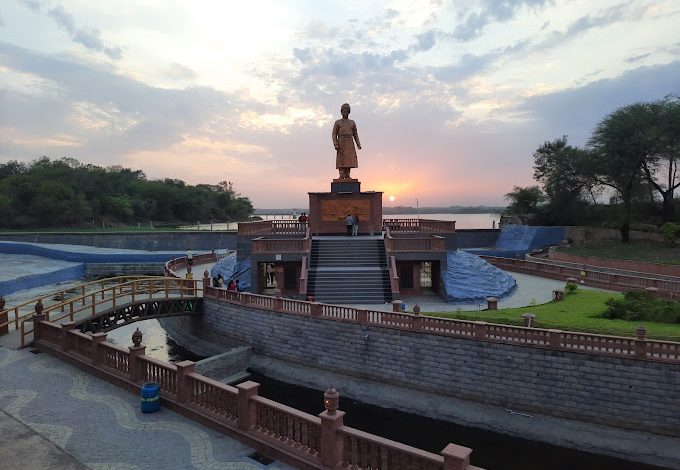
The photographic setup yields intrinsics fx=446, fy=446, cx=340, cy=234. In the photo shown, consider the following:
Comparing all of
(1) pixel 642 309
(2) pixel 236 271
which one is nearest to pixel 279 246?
(2) pixel 236 271

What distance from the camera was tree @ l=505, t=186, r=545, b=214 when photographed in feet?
181

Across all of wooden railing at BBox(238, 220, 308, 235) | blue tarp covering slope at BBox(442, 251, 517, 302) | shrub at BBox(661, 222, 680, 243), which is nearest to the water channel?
blue tarp covering slope at BBox(442, 251, 517, 302)

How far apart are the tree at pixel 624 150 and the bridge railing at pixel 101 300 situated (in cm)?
3551

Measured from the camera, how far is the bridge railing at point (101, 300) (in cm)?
1696

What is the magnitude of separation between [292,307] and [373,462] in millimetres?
12179

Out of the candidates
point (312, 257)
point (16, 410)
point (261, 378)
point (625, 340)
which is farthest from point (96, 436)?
point (312, 257)

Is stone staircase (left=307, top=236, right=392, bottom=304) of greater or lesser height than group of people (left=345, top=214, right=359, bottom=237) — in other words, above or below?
below

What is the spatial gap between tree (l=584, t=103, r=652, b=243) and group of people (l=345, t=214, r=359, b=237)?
79.3 ft

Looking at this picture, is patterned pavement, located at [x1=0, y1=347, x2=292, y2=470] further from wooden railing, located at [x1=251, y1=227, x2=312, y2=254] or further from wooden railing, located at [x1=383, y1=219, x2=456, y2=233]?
wooden railing, located at [x1=383, y1=219, x2=456, y2=233]

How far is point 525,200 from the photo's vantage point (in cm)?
5631

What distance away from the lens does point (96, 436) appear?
968 cm

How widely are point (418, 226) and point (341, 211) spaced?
5796mm

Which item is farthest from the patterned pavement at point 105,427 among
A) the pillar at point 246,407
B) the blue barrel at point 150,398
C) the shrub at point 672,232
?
the shrub at point 672,232

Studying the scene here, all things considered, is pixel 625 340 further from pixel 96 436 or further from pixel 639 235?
pixel 639 235
